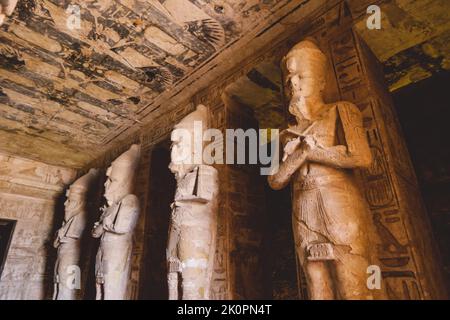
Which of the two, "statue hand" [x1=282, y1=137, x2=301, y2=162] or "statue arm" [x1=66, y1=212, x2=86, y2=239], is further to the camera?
"statue arm" [x1=66, y1=212, x2=86, y2=239]

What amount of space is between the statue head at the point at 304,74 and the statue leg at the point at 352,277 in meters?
1.11

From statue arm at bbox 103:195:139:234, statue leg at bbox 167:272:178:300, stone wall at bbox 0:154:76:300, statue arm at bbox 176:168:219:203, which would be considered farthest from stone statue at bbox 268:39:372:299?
stone wall at bbox 0:154:76:300

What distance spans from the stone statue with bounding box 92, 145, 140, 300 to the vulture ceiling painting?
144 centimetres

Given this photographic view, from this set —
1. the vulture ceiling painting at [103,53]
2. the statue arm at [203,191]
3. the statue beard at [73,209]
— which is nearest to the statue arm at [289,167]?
the statue arm at [203,191]

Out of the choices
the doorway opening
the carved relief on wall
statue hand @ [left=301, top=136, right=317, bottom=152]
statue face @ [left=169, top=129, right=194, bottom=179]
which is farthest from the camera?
the doorway opening

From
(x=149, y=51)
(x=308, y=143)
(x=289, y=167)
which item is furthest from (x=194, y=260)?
(x=149, y=51)

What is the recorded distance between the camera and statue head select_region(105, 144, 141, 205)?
4.17 meters

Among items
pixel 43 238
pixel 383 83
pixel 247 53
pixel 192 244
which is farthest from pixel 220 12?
pixel 43 238

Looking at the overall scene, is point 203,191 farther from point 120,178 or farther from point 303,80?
point 120,178

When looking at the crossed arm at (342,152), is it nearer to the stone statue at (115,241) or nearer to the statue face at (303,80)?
the statue face at (303,80)

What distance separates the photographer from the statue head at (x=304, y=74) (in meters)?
2.34

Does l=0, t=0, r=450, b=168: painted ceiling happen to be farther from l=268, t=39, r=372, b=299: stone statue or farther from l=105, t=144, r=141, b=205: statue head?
l=268, t=39, r=372, b=299: stone statue

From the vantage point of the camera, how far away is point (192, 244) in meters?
2.79
